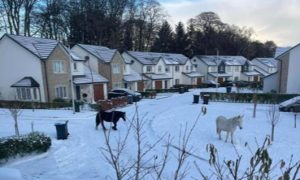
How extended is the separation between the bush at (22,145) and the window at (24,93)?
52.2ft

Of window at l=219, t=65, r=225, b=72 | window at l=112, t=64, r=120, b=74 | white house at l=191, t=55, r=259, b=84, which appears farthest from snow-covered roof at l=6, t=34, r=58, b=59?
window at l=219, t=65, r=225, b=72

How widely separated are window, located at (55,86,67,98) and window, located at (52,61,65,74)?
1777mm

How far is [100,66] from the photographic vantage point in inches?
1352

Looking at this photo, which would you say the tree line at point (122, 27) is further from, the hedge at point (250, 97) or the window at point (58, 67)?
the hedge at point (250, 97)

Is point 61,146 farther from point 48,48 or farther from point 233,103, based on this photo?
point 233,103

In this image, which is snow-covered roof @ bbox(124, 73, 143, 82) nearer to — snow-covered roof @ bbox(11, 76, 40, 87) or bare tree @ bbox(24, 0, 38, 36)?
snow-covered roof @ bbox(11, 76, 40, 87)

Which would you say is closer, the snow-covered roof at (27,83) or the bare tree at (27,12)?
the snow-covered roof at (27,83)

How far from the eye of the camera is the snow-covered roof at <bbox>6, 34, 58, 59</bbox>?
25906 mm

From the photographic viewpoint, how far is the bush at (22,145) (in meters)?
10.6

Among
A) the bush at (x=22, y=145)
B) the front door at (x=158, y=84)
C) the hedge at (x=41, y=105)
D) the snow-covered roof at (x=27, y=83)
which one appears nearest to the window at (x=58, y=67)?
the snow-covered roof at (x=27, y=83)

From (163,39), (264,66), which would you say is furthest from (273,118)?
(264,66)

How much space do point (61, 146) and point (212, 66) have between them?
49.7 meters

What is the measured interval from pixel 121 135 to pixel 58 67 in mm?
15733

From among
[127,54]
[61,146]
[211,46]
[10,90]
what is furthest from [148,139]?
[211,46]
